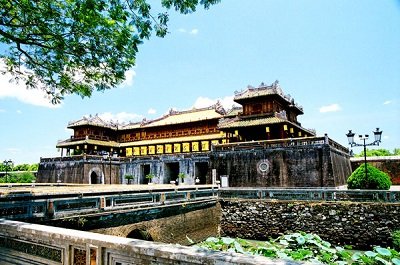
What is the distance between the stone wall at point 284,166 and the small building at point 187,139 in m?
0.12

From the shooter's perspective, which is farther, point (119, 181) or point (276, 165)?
point (119, 181)

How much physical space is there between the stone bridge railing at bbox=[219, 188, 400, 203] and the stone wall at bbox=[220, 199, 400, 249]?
348 mm

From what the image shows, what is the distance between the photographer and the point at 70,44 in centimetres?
750

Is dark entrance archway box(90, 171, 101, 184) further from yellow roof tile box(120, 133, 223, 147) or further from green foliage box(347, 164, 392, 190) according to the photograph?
green foliage box(347, 164, 392, 190)

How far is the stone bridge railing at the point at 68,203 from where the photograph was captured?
7840 mm

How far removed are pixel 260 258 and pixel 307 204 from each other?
15.1 m

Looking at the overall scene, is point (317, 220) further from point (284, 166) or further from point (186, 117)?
point (186, 117)

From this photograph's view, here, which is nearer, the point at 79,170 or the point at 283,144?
the point at 283,144

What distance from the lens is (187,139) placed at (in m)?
35.0

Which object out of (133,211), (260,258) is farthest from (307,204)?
(260,258)

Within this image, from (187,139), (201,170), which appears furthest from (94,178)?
(201,170)

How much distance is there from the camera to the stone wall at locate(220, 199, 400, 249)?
14.5 m

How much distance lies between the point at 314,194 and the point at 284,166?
643 centimetres

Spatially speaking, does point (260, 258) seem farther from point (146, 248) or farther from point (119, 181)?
point (119, 181)
